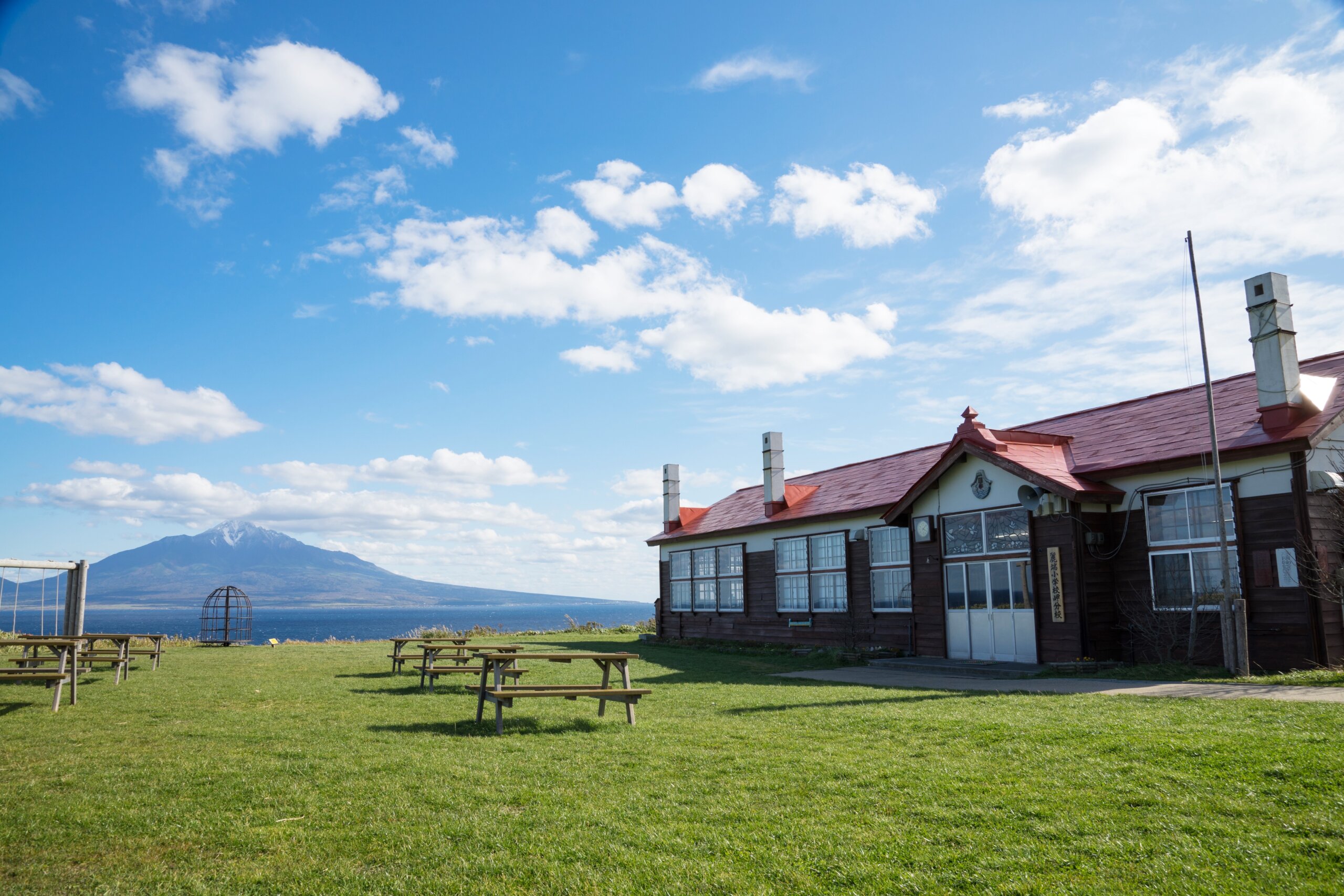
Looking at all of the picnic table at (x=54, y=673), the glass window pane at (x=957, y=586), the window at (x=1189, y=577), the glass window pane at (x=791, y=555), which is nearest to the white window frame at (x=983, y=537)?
the glass window pane at (x=957, y=586)

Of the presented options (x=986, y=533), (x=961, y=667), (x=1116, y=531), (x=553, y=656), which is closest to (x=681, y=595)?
(x=986, y=533)

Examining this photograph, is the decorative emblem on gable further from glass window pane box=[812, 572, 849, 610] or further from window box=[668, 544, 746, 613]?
window box=[668, 544, 746, 613]

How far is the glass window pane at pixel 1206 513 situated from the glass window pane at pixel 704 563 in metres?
16.1

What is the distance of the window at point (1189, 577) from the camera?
13875 mm

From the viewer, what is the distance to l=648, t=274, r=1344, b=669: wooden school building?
13156 millimetres

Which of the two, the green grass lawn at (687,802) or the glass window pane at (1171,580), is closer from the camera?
the green grass lawn at (687,802)

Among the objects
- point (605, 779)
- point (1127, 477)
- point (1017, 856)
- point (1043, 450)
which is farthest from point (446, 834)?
point (1043, 450)

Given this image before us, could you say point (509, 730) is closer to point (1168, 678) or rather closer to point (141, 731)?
point (141, 731)

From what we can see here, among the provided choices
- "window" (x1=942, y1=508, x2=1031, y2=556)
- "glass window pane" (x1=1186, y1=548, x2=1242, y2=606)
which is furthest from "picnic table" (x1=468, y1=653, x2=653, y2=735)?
"glass window pane" (x1=1186, y1=548, x2=1242, y2=606)

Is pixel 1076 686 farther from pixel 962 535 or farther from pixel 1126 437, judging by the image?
pixel 1126 437

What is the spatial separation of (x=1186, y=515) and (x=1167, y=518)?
353 millimetres

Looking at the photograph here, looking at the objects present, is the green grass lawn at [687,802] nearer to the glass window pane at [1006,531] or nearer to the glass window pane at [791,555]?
the glass window pane at [1006,531]

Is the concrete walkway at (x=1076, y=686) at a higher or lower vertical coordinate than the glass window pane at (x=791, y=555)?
lower

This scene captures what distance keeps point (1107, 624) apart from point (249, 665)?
16.8 meters
